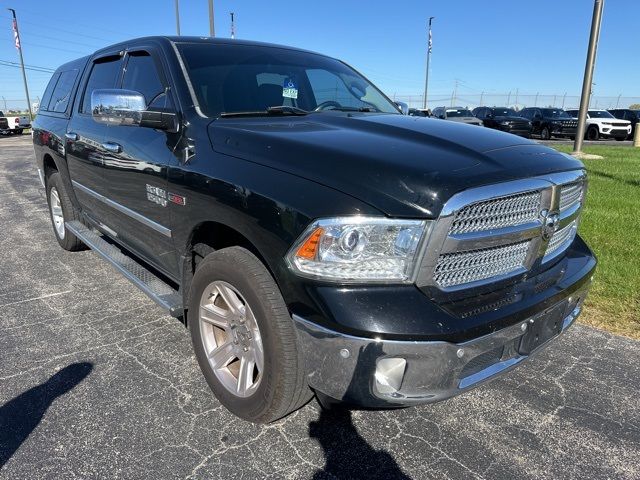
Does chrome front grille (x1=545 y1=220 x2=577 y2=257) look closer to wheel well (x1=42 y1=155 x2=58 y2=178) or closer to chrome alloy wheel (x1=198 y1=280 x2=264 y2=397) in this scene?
chrome alloy wheel (x1=198 y1=280 x2=264 y2=397)

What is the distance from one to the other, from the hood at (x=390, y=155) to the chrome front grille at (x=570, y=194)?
11 cm

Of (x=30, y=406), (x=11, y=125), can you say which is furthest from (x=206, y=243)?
(x=11, y=125)

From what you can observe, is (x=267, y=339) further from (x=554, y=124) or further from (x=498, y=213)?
(x=554, y=124)

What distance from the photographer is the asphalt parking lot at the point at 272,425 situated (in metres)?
2.33

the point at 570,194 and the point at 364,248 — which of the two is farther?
the point at 570,194

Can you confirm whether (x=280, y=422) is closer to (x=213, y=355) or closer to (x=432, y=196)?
(x=213, y=355)

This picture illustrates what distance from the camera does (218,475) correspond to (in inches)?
89.4

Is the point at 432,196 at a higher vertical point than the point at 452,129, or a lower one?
lower

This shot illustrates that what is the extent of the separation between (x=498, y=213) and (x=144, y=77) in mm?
2658

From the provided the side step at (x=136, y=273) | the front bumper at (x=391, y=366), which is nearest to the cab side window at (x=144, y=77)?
the side step at (x=136, y=273)

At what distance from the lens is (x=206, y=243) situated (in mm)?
2877

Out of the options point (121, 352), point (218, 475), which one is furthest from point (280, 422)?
point (121, 352)

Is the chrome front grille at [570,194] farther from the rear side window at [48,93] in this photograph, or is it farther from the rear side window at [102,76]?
the rear side window at [48,93]

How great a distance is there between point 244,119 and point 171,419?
173 cm
